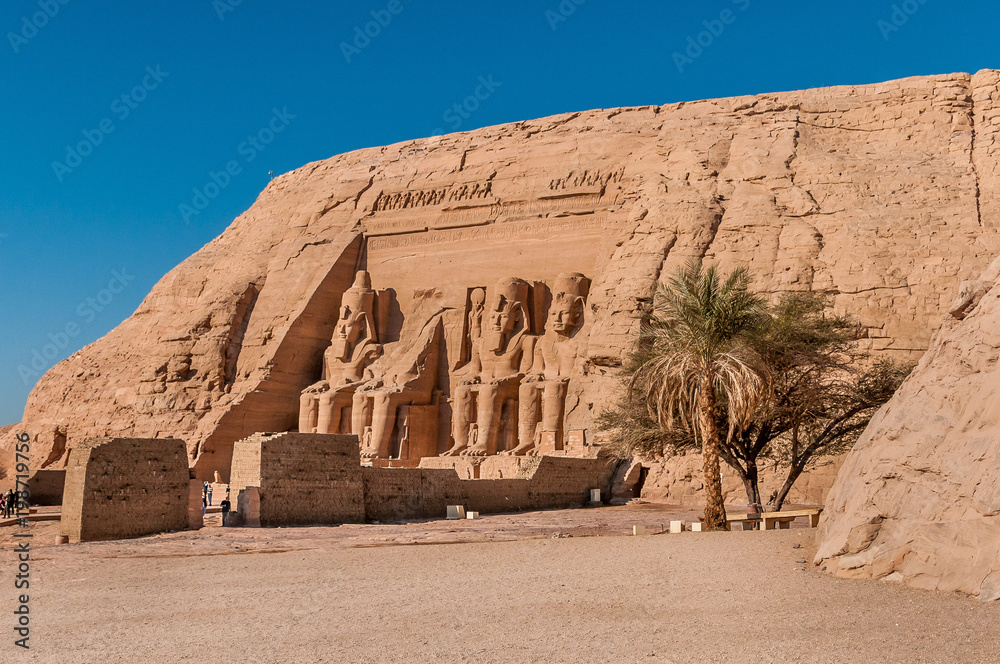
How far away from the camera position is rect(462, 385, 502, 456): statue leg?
22562mm

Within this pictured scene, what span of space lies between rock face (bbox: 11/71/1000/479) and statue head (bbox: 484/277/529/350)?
0.07 m

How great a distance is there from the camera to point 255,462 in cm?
1334

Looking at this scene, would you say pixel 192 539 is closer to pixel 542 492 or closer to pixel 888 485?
pixel 542 492

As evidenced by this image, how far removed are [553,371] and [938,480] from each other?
53.7 ft

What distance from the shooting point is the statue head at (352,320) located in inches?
Answer: 995

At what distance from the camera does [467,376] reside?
24312mm

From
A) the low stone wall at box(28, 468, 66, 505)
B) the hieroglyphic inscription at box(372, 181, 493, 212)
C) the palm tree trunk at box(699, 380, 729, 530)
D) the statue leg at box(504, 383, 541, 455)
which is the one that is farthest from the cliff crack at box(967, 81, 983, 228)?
the low stone wall at box(28, 468, 66, 505)

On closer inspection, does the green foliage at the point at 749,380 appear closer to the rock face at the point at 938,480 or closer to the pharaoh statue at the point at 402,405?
the rock face at the point at 938,480

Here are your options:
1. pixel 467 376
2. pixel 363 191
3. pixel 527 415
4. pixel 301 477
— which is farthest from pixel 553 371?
pixel 301 477

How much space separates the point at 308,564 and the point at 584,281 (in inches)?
612

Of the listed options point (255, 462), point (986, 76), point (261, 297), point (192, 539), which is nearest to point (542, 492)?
point (255, 462)

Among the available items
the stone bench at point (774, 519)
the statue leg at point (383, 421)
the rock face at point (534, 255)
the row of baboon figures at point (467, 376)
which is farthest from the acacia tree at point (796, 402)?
the statue leg at point (383, 421)

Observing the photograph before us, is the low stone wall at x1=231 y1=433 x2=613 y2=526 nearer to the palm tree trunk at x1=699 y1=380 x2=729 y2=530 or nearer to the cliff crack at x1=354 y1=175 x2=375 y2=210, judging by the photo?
the palm tree trunk at x1=699 y1=380 x2=729 y2=530

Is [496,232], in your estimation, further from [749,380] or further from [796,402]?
[749,380]
